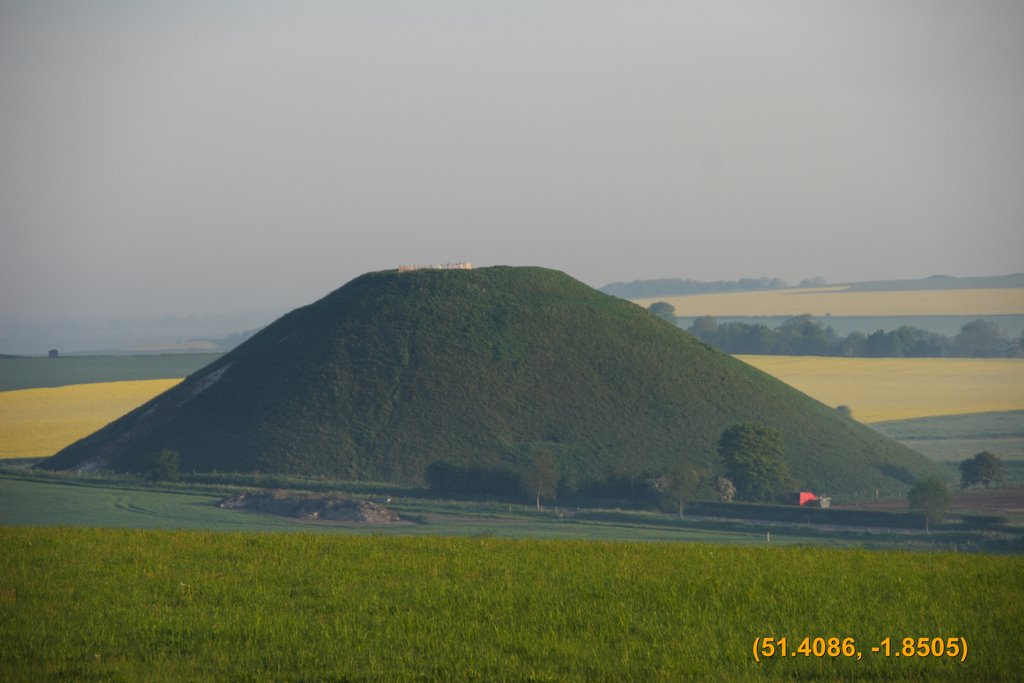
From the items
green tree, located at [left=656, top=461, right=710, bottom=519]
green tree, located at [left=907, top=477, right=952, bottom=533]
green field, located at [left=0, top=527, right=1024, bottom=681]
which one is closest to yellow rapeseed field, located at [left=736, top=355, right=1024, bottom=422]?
green tree, located at [left=656, top=461, right=710, bottom=519]

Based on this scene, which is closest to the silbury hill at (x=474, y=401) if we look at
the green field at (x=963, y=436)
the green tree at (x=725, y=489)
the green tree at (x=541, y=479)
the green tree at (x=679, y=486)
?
the green tree at (x=541, y=479)

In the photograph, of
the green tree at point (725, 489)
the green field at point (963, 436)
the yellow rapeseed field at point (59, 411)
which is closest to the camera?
the green tree at point (725, 489)

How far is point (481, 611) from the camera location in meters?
23.1

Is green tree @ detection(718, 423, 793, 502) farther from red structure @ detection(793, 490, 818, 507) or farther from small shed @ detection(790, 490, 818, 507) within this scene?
red structure @ detection(793, 490, 818, 507)

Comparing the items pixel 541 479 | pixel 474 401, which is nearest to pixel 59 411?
pixel 474 401

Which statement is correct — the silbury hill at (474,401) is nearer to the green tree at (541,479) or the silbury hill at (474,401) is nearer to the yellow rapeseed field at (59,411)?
the green tree at (541,479)

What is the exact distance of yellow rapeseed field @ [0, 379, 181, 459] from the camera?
108375 millimetres

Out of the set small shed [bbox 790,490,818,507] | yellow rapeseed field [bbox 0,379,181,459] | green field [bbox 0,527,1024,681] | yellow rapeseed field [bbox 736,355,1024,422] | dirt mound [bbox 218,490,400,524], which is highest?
yellow rapeseed field [bbox 736,355,1024,422]

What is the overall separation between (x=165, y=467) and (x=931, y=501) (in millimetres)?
55757

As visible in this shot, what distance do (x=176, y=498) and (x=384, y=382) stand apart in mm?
26763

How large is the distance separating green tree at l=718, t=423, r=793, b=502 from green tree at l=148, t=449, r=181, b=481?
138 ft

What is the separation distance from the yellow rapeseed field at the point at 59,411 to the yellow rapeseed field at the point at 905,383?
78619mm

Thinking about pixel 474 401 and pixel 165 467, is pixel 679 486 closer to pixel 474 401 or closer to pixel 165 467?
pixel 474 401

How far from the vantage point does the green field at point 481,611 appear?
20.0m
